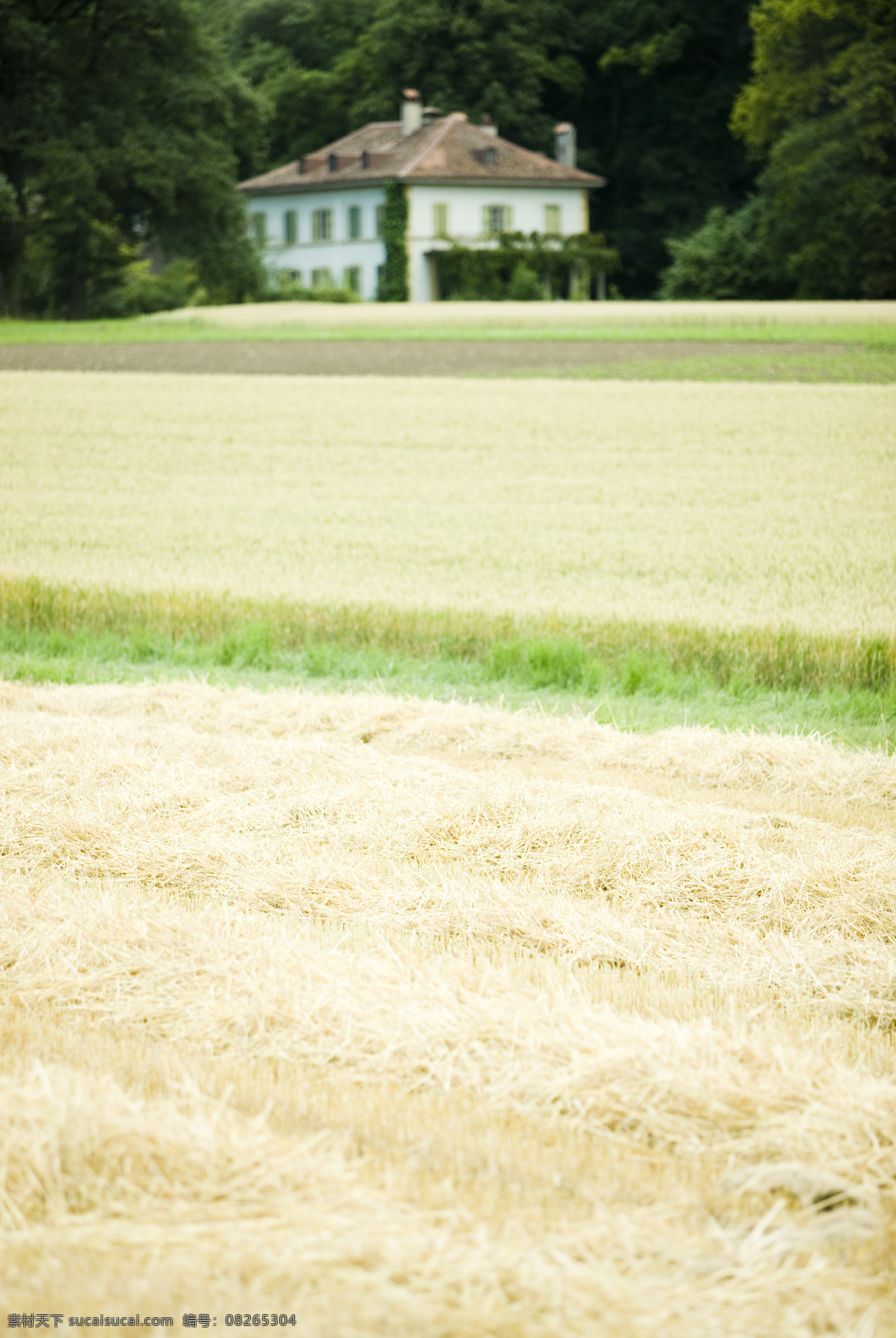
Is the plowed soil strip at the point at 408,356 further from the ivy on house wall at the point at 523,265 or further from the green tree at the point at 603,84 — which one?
the green tree at the point at 603,84

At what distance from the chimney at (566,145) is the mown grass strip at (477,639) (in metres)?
56.5

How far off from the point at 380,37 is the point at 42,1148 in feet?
216

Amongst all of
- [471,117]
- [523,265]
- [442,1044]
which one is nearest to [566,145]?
[471,117]

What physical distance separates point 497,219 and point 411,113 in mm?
6169

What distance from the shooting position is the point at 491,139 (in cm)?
5878

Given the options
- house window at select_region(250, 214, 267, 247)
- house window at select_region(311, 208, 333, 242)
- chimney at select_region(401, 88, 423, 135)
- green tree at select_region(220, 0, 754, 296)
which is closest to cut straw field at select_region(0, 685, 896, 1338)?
chimney at select_region(401, 88, 423, 135)

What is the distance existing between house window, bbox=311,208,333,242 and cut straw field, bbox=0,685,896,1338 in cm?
6073

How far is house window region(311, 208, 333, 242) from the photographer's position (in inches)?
2461

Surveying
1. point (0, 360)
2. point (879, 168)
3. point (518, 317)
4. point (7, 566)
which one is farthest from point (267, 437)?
point (879, 168)

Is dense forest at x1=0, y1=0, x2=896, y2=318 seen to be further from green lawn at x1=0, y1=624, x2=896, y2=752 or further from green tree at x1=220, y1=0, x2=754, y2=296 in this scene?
green lawn at x1=0, y1=624, x2=896, y2=752

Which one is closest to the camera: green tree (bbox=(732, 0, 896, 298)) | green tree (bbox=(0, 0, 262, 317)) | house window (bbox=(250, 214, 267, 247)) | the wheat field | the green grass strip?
the green grass strip

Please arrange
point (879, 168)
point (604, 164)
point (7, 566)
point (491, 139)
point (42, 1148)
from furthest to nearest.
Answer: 1. point (604, 164)
2. point (491, 139)
3. point (879, 168)
4. point (7, 566)
5. point (42, 1148)

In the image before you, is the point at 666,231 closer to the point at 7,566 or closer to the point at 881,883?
the point at 7,566

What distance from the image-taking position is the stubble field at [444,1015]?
2344 mm
